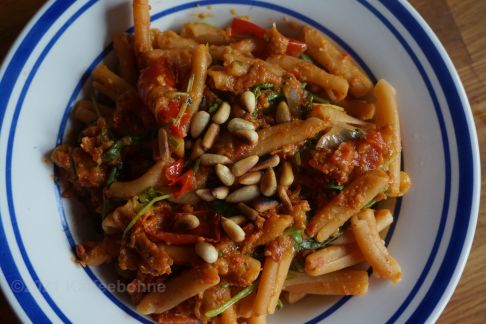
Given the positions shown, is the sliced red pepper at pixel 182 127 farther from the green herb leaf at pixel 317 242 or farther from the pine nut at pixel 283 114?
the green herb leaf at pixel 317 242

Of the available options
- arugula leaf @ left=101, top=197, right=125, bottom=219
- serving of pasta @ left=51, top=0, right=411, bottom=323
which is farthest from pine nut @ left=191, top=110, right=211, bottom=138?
arugula leaf @ left=101, top=197, right=125, bottom=219

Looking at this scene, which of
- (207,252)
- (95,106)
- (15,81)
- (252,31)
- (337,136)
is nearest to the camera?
(207,252)

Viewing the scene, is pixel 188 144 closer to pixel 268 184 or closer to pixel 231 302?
pixel 268 184

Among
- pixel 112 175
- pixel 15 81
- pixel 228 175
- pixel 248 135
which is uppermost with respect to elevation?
pixel 15 81

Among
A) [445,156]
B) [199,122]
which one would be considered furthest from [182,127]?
[445,156]

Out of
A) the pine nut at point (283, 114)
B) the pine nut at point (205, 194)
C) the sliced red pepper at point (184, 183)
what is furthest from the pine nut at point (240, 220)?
the pine nut at point (283, 114)

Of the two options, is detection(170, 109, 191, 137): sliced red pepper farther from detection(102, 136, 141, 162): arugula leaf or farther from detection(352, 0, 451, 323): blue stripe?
detection(352, 0, 451, 323): blue stripe
